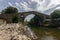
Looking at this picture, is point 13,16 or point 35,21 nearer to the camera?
point 13,16

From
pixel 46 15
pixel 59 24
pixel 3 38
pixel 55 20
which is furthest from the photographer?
pixel 46 15

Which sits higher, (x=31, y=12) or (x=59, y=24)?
(x=31, y=12)

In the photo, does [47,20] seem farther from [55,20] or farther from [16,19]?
[16,19]

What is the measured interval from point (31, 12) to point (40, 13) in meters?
2.97

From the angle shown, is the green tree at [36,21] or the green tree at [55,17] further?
the green tree at [36,21]

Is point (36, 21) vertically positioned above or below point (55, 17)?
below

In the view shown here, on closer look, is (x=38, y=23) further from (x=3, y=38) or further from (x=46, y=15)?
(x=3, y=38)

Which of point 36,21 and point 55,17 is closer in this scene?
point 55,17

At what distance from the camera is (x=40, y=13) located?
3375 cm

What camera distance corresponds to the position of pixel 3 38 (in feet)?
12.1

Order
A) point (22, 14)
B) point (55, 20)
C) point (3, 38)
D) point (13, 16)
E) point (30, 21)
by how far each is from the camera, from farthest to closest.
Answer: point (30, 21) < point (55, 20) < point (22, 14) < point (13, 16) < point (3, 38)

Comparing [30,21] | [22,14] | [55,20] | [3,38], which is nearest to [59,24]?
[55,20]

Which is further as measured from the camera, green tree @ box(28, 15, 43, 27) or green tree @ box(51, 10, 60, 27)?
green tree @ box(28, 15, 43, 27)

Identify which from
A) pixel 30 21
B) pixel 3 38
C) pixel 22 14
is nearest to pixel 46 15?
pixel 30 21
